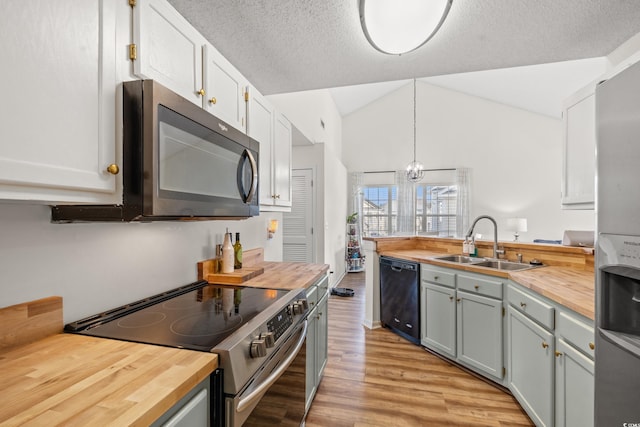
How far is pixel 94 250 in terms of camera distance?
1.16 m

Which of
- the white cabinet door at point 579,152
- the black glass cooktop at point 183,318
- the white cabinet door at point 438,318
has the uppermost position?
the white cabinet door at point 579,152

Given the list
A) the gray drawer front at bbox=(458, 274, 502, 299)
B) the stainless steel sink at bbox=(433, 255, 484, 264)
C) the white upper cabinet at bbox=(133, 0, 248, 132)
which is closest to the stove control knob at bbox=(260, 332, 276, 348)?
the white upper cabinet at bbox=(133, 0, 248, 132)

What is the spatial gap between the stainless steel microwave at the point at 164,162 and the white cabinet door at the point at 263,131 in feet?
1.88

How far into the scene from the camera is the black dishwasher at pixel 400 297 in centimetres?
283

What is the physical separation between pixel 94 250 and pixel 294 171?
3.60m

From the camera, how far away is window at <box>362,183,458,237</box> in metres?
7.01

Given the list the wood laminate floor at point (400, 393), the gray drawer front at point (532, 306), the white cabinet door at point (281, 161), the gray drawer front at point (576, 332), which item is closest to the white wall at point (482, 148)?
the wood laminate floor at point (400, 393)

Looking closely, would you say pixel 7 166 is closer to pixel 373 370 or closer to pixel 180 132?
pixel 180 132

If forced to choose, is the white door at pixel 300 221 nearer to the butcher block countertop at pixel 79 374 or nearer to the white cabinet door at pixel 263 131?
the white cabinet door at pixel 263 131

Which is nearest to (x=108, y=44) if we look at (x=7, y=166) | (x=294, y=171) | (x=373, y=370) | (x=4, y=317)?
(x=7, y=166)

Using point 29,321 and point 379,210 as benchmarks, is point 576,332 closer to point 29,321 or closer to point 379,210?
point 29,321

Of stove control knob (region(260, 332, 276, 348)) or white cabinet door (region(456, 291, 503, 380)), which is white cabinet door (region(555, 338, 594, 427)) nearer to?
white cabinet door (region(456, 291, 503, 380))

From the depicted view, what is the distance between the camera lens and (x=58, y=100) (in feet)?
2.48

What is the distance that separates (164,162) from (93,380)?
63 cm
